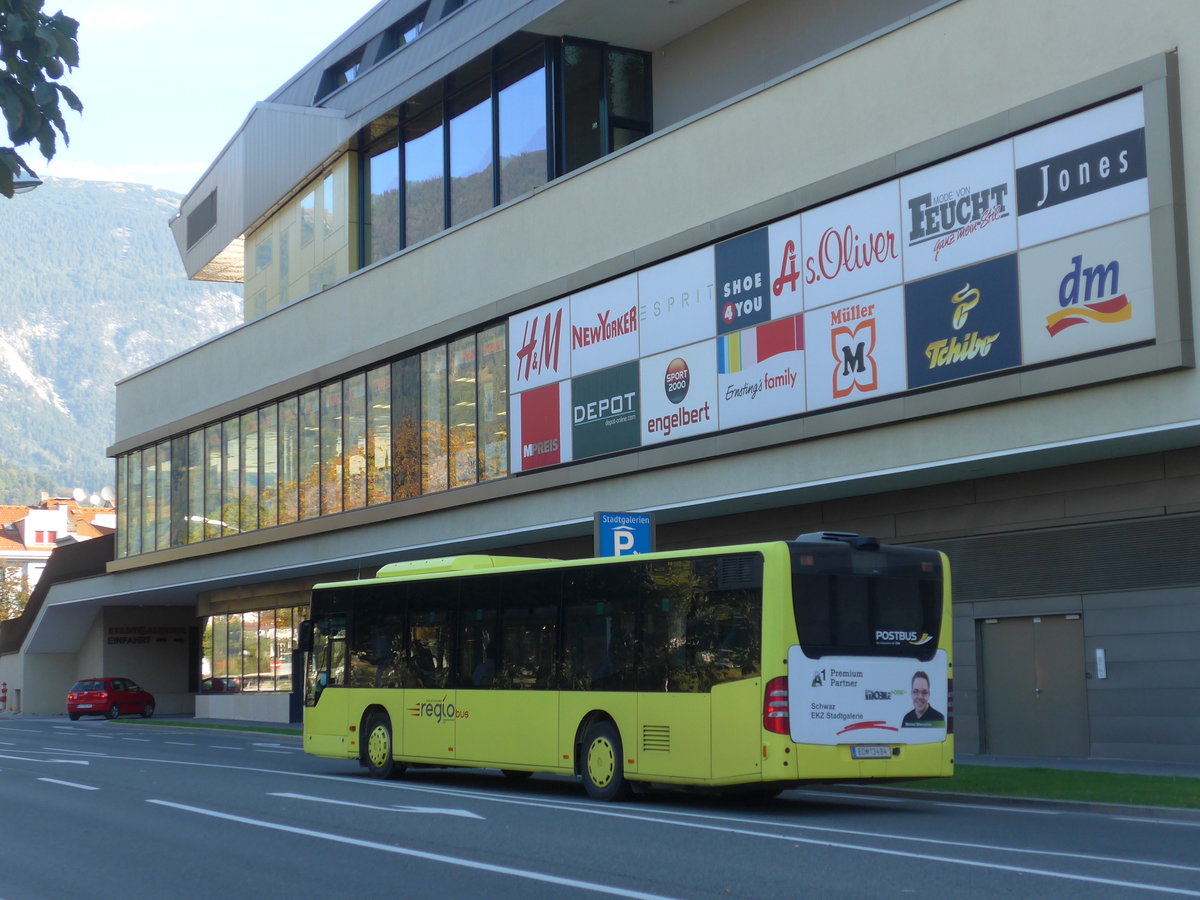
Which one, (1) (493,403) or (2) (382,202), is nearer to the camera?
(1) (493,403)

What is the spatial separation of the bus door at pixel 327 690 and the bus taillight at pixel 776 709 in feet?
29.6

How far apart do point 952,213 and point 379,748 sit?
449 inches

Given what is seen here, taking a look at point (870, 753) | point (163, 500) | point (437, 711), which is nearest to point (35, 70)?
point (870, 753)

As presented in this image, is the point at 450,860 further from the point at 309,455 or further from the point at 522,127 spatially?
the point at 309,455

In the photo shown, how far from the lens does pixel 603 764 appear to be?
1719cm

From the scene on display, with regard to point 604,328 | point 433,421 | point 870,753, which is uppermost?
point 604,328

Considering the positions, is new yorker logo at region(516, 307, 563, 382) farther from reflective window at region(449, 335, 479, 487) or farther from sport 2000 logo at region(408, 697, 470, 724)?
sport 2000 logo at region(408, 697, 470, 724)

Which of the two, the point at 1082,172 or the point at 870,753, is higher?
the point at 1082,172

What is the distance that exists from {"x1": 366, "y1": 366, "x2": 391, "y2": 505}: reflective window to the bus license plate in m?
23.7

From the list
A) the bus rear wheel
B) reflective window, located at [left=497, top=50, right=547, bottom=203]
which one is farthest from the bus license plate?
reflective window, located at [left=497, top=50, right=547, bottom=203]

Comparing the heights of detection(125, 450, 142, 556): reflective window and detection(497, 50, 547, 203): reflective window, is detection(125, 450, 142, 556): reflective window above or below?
below

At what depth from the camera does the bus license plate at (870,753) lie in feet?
50.8

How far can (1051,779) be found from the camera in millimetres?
18516

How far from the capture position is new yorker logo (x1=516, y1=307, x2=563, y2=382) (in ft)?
102
